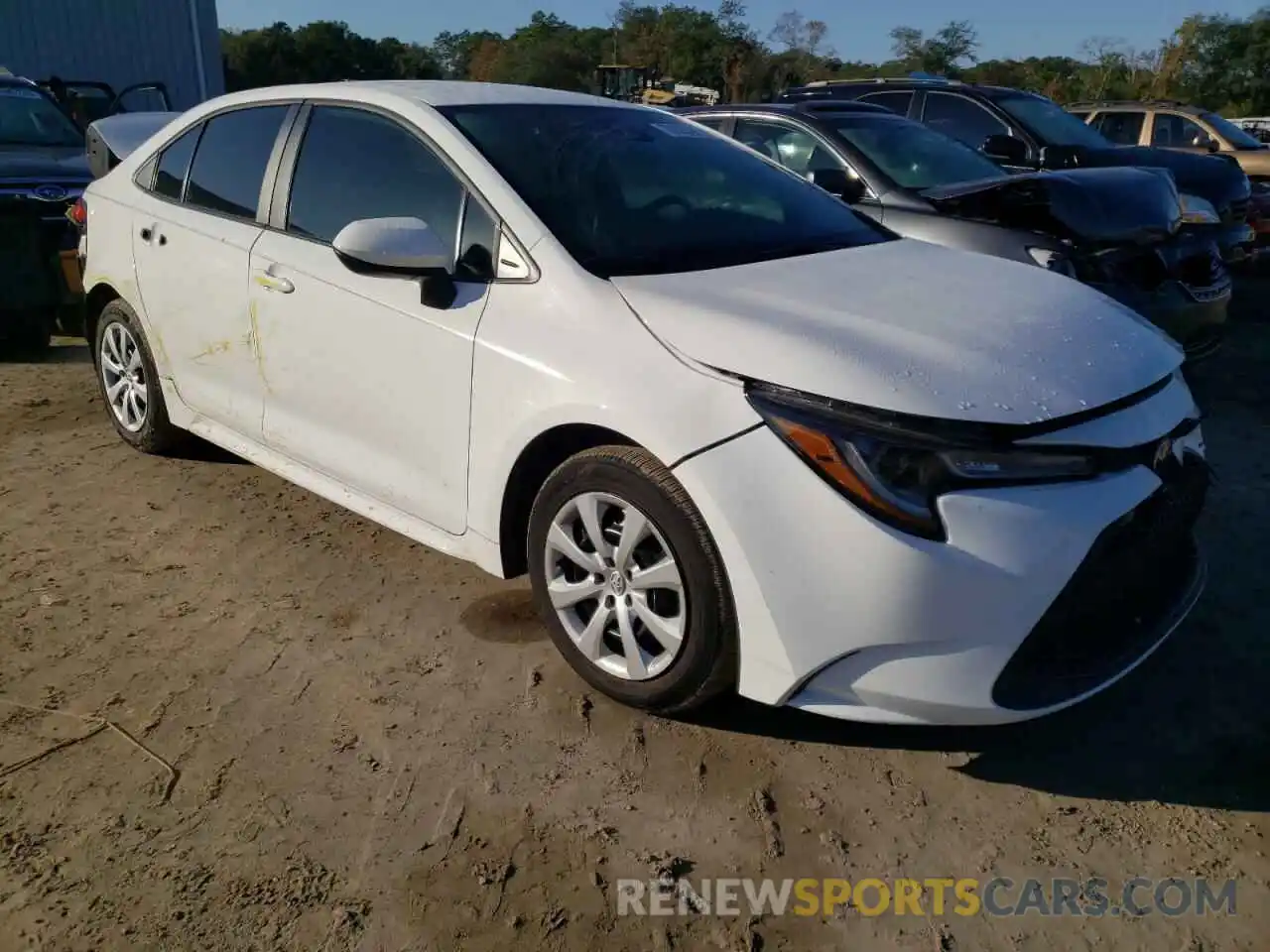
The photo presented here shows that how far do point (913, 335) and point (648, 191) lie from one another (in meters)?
1.19

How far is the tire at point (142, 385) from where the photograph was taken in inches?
179

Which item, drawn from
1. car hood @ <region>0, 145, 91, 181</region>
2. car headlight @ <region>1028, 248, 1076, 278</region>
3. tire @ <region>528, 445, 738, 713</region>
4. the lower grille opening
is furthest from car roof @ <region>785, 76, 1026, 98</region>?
tire @ <region>528, 445, 738, 713</region>

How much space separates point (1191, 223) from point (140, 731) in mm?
6171

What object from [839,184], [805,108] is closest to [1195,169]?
[805,108]

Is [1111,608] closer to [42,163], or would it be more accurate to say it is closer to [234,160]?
[234,160]

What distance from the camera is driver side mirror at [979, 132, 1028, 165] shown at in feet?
25.9

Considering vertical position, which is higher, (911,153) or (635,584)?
(911,153)

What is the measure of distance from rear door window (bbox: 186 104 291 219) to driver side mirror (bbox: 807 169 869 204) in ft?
10.1

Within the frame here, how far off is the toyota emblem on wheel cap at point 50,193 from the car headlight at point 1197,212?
7195mm

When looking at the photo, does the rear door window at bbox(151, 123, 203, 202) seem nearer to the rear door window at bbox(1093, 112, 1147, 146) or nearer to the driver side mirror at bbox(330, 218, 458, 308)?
the driver side mirror at bbox(330, 218, 458, 308)

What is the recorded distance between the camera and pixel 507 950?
2.18 metres

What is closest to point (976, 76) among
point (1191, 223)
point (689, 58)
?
point (689, 58)

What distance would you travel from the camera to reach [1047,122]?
902cm

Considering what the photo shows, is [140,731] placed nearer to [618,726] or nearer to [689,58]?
[618,726]
